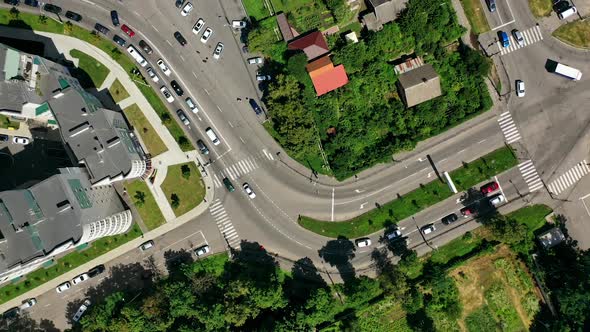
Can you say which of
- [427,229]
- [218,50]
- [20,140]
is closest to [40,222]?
[20,140]

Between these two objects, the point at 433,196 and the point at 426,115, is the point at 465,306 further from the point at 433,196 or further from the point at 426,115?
the point at 426,115

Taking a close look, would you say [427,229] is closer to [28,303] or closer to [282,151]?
[282,151]

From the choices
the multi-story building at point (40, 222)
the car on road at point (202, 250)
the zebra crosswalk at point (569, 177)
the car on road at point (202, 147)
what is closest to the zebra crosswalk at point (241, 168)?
the car on road at point (202, 147)

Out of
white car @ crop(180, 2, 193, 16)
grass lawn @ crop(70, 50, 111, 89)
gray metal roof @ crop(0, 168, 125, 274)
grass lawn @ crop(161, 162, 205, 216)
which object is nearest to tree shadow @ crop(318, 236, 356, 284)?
grass lawn @ crop(161, 162, 205, 216)

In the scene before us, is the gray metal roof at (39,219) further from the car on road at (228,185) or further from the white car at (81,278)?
the car on road at (228,185)

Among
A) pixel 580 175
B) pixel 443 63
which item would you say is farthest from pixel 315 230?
pixel 580 175

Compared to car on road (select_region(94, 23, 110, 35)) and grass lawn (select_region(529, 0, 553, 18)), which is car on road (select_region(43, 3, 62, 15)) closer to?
car on road (select_region(94, 23, 110, 35))
